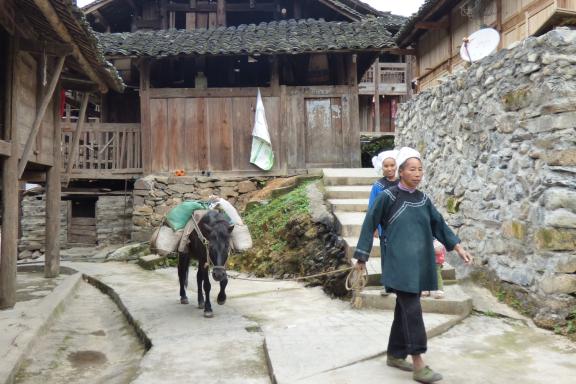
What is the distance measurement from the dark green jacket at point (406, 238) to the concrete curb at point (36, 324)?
10.2 feet

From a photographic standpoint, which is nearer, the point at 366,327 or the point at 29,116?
the point at 366,327

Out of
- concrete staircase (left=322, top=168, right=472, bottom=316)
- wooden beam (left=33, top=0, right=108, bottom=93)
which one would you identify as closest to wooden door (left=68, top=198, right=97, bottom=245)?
wooden beam (left=33, top=0, right=108, bottom=93)

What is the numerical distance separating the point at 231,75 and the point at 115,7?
16.5ft

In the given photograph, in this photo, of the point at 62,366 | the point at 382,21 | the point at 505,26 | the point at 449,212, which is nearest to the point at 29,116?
the point at 62,366

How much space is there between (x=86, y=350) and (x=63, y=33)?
3792 millimetres

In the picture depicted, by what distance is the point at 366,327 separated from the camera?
4.79 metres

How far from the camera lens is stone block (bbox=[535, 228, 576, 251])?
4.77 m

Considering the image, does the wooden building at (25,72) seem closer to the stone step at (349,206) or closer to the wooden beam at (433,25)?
the stone step at (349,206)

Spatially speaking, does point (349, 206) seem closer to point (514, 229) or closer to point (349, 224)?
point (349, 224)

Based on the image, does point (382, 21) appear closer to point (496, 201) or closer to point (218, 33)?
point (218, 33)

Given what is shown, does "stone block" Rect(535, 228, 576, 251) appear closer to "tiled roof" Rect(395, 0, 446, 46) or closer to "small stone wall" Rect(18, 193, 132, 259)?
"tiled roof" Rect(395, 0, 446, 46)

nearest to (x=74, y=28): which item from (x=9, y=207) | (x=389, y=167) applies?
(x=9, y=207)

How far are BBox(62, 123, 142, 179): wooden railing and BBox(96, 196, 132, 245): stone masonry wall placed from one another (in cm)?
113

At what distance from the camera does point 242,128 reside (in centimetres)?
1298
